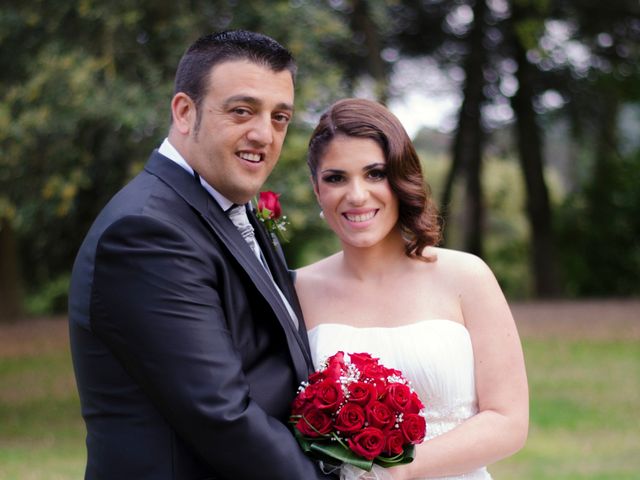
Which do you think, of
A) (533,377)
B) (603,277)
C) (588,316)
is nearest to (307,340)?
(533,377)

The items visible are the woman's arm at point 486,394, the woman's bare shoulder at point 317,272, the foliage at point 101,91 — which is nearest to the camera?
the woman's arm at point 486,394

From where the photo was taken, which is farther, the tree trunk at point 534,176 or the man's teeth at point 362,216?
the tree trunk at point 534,176

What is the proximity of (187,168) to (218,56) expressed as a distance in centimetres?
40

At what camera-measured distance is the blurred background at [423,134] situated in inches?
366

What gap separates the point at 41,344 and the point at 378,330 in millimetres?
13902

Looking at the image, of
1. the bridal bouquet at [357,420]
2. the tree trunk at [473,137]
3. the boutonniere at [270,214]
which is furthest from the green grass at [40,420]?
the tree trunk at [473,137]

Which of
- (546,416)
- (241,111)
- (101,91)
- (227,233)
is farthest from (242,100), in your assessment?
(546,416)

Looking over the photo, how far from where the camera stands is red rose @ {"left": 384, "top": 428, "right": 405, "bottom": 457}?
3186mm

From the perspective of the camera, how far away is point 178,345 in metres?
2.85

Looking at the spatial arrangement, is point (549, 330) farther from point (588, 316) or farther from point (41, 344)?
point (41, 344)

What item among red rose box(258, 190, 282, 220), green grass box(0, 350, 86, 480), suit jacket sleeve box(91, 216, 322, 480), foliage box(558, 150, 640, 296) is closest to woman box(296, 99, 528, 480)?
red rose box(258, 190, 282, 220)

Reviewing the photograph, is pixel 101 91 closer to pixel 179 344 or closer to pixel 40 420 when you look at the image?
pixel 40 420

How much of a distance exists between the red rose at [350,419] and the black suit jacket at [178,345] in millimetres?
166

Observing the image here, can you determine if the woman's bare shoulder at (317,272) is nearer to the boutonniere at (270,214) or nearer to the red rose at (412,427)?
the boutonniere at (270,214)
